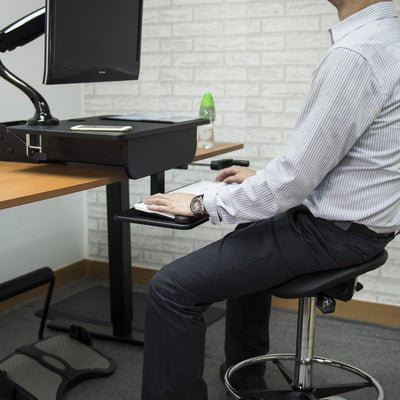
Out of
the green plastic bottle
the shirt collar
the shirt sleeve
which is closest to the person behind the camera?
the shirt sleeve

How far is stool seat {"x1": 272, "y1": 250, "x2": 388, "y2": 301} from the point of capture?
140 cm

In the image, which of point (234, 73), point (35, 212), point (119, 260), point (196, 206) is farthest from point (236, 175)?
point (35, 212)

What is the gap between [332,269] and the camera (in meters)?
1.43

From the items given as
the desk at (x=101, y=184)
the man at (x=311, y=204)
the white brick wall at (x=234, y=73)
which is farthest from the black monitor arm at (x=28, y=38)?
the white brick wall at (x=234, y=73)

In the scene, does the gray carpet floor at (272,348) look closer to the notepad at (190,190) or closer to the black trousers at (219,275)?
the black trousers at (219,275)

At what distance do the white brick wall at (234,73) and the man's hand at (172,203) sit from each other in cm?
121

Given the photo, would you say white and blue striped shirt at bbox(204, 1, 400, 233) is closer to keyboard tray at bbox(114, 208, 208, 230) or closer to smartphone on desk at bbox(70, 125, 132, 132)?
keyboard tray at bbox(114, 208, 208, 230)

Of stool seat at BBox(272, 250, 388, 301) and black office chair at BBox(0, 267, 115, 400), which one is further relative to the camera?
black office chair at BBox(0, 267, 115, 400)

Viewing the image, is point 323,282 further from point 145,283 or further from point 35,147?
point 145,283

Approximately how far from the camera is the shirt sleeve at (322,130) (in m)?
1.25

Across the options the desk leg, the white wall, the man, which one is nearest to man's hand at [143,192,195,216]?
the man

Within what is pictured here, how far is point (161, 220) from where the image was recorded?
4.85 feet

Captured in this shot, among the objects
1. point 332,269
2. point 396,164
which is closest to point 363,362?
point 332,269

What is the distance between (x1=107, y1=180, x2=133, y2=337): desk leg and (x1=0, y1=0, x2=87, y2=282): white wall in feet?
2.16
